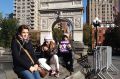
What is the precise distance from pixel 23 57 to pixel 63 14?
166 feet

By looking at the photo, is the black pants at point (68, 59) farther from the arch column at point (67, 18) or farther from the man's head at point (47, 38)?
the arch column at point (67, 18)

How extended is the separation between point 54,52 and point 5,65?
1473 mm

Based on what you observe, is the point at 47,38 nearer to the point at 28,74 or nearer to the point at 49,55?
the point at 49,55

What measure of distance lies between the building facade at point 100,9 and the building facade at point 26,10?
77.6 feet

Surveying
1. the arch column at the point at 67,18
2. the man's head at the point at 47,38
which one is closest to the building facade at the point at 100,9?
the arch column at the point at 67,18

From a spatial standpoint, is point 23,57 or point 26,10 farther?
point 26,10

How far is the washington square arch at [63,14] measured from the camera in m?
53.9

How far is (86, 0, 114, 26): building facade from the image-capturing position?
16868 cm

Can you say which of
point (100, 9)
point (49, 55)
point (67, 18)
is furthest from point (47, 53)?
point (100, 9)

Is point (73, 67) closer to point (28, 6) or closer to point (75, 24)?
point (75, 24)

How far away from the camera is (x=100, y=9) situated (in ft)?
575

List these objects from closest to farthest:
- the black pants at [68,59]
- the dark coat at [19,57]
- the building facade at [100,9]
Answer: the dark coat at [19,57] → the black pants at [68,59] → the building facade at [100,9]

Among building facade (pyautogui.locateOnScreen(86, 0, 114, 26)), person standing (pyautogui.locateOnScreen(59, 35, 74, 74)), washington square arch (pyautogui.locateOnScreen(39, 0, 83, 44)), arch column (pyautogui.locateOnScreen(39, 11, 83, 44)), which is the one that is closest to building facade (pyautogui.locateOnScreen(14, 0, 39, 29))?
building facade (pyautogui.locateOnScreen(86, 0, 114, 26))

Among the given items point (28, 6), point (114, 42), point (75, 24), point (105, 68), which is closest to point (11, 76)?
point (105, 68)
